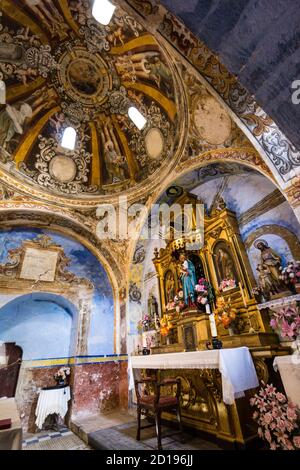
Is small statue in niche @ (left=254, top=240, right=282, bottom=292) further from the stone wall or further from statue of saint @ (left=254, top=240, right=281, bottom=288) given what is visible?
the stone wall

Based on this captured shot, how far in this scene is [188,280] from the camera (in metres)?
6.86

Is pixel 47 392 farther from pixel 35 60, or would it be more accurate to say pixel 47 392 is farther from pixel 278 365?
pixel 35 60

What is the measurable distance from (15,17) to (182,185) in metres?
7.21

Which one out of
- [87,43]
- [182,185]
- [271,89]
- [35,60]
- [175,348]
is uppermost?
[87,43]

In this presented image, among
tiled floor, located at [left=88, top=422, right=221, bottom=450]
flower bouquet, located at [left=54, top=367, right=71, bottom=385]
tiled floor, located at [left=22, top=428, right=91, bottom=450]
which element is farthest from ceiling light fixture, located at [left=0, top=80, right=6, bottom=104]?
tiled floor, located at [left=88, top=422, right=221, bottom=450]

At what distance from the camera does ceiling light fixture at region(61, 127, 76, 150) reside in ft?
30.9

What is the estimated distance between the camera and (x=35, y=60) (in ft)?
25.5

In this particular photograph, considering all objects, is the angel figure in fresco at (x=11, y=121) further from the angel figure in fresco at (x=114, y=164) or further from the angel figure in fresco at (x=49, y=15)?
the angel figure in fresco at (x=114, y=164)

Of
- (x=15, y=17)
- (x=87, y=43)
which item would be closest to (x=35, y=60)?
(x=15, y=17)

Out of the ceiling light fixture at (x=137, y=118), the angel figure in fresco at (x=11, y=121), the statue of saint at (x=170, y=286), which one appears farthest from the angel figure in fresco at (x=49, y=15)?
the statue of saint at (x=170, y=286)

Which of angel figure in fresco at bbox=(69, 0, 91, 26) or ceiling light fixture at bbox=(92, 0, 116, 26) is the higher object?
angel figure in fresco at bbox=(69, 0, 91, 26)

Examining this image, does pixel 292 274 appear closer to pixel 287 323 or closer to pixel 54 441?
pixel 287 323

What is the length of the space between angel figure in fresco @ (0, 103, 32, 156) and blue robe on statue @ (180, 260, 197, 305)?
299 inches

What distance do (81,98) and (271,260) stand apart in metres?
9.06
